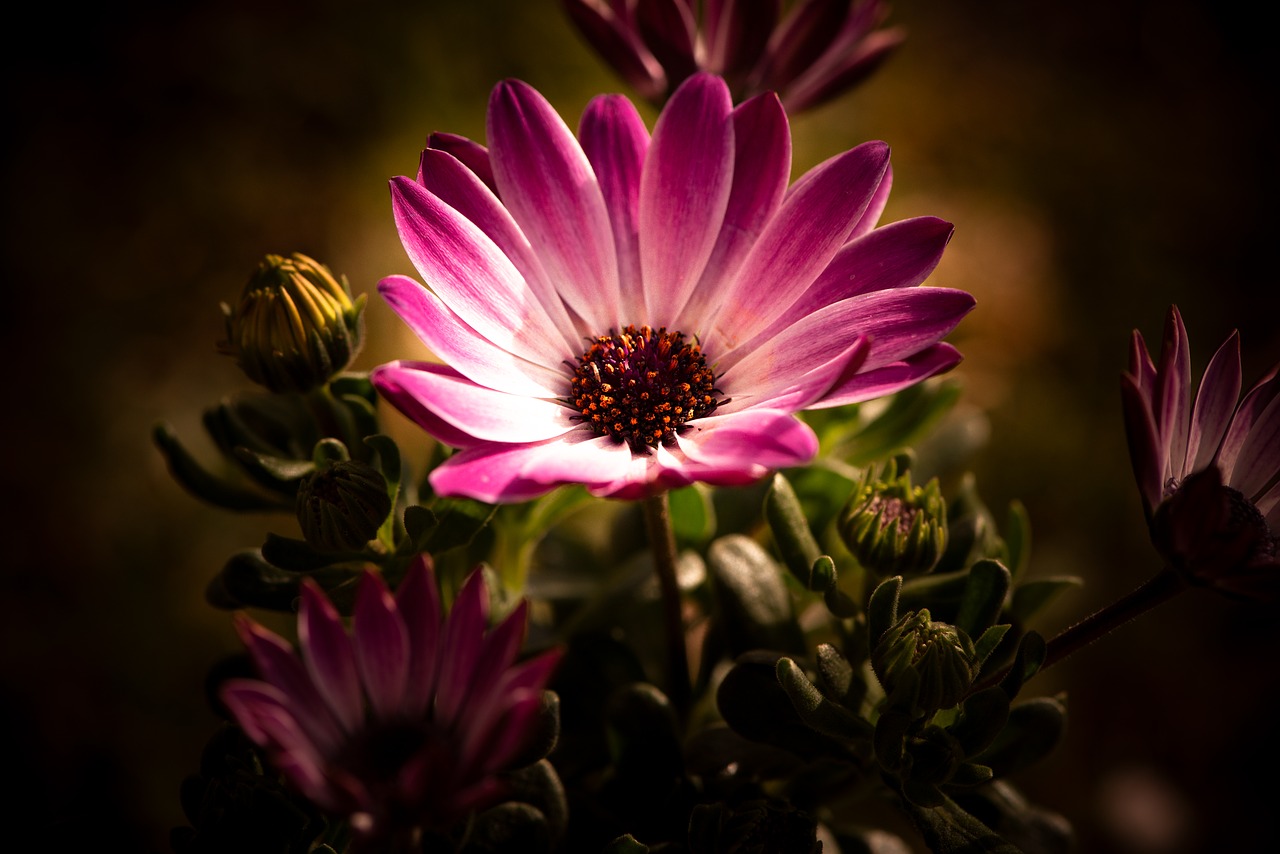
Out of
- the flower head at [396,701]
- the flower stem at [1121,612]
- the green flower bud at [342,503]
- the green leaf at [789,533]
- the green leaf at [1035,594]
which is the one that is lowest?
the green leaf at [1035,594]

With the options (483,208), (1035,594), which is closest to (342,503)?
(483,208)

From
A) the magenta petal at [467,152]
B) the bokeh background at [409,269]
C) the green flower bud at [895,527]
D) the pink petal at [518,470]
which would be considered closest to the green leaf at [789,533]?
the green flower bud at [895,527]

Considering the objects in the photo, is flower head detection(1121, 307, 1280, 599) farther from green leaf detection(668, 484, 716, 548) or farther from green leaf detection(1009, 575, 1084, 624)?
green leaf detection(668, 484, 716, 548)

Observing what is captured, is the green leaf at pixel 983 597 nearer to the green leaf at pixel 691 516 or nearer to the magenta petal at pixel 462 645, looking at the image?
the green leaf at pixel 691 516

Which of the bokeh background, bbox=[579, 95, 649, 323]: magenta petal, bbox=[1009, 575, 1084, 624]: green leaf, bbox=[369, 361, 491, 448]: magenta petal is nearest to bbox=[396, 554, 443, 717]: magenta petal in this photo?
bbox=[369, 361, 491, 448]: magenta petal

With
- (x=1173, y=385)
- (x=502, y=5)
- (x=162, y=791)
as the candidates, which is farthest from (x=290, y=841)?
(x=502, y=5)

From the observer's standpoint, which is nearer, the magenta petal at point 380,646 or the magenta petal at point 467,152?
the magenta petal at point 380,646
